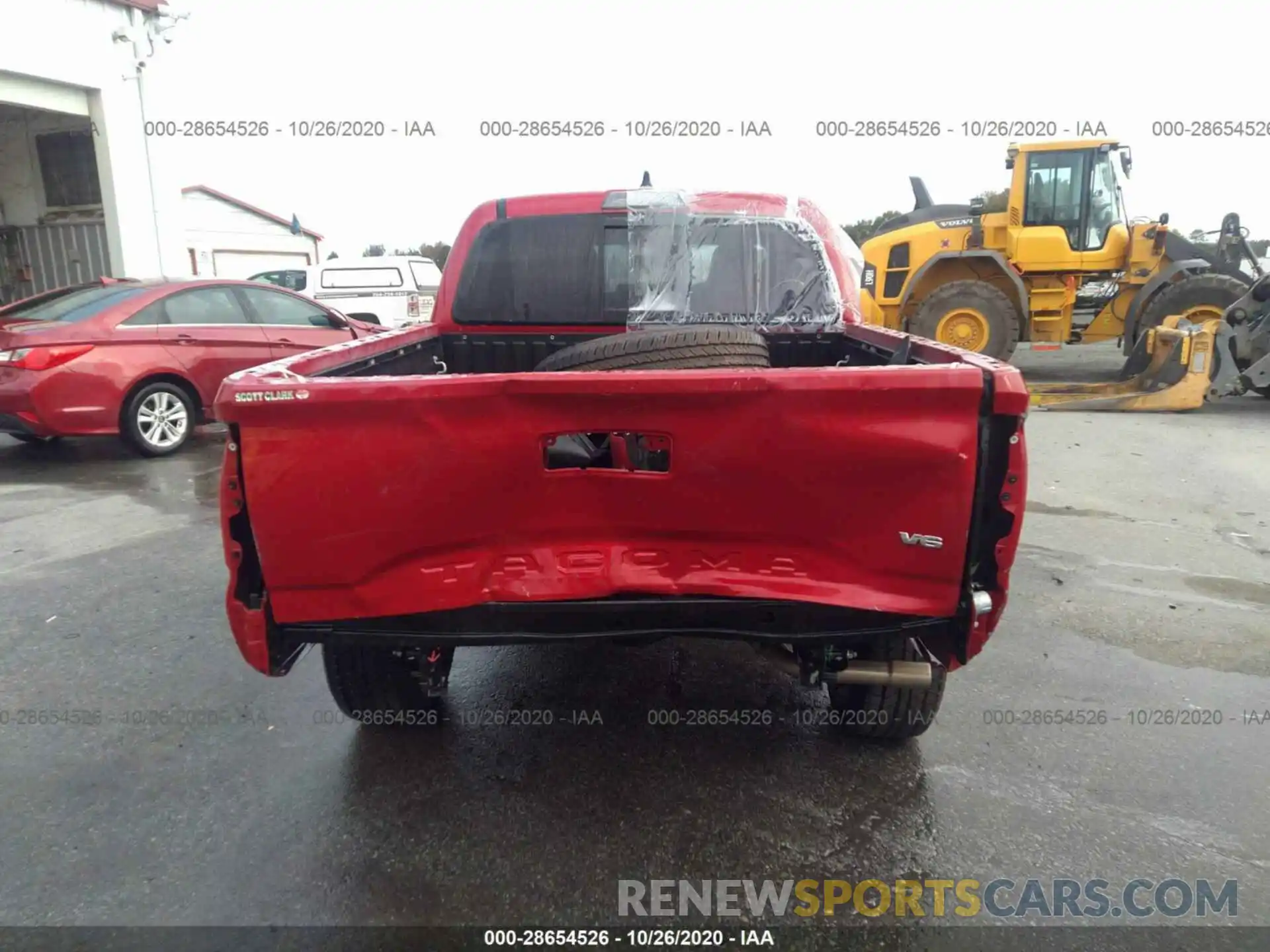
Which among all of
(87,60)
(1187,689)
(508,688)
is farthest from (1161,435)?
(87,60)

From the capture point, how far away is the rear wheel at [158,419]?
714cm

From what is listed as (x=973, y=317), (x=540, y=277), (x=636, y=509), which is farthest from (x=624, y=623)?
(x=973, y=317)

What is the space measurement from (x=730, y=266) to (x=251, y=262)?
26546 millimetres

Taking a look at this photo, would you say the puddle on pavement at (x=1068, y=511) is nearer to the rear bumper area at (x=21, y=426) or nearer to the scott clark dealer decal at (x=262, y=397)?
the scott clark dealer decal at (x=262, y=397)

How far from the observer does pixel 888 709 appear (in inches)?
109

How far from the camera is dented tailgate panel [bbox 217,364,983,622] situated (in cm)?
204

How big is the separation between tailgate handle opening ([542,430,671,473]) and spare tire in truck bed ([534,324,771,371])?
0.91 feet

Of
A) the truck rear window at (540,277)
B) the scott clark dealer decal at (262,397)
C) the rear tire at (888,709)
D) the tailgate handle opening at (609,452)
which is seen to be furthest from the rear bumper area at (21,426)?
the rear tire at (888,709)

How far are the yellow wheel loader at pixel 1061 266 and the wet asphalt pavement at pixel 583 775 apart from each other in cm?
703

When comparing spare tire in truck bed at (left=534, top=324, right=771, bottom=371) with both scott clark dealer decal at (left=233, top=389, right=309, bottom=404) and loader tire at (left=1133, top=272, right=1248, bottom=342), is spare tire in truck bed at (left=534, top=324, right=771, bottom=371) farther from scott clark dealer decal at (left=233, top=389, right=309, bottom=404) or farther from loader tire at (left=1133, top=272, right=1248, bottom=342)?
loader tire at (left=1133, top=272, right=1248, bottom=342)

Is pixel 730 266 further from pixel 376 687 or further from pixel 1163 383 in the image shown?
pixel 1163 383

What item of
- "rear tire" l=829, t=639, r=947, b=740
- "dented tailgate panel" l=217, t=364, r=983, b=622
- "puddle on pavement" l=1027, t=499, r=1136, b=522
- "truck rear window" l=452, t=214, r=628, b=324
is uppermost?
"truck rear window" l=452, t=214, r=628, b=324

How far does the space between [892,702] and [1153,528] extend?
3.59 metres

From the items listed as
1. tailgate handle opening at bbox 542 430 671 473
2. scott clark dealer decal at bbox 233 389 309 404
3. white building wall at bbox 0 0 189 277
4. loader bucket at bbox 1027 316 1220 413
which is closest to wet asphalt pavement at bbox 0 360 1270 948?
tailgate handle opening at bbox 542 430 671 473
